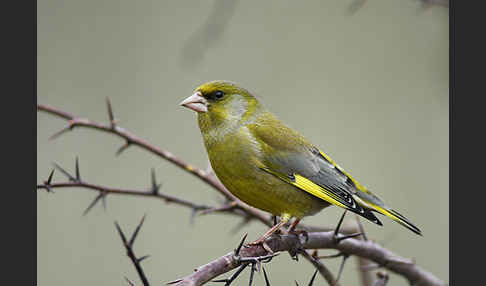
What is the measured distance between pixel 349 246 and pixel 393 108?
2896 millimetres

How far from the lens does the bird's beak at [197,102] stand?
3199mm

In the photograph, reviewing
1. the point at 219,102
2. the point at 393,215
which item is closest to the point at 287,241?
the point at 393,215

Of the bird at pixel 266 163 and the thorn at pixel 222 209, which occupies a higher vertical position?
the bird at pixel 266 163

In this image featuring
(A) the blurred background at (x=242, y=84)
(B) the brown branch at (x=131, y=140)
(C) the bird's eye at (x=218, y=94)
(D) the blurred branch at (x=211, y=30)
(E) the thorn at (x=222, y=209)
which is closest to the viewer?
(D) the blurred branch at (x=211, y=30)

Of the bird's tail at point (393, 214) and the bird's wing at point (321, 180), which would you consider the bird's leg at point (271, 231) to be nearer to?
the bird's wing at point (321, 180)

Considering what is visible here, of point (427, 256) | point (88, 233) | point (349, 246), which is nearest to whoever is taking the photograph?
point (349, 246)

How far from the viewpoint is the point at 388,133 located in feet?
17.3

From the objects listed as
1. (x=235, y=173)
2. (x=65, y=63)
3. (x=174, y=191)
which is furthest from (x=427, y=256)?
(x=65, y=63)

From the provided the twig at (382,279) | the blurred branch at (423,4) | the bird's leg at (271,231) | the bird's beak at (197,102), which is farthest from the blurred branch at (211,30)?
the twig at (382,279)

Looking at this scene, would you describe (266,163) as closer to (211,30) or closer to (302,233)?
(302,233)

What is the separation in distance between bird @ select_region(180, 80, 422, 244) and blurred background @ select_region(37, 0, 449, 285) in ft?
4.79

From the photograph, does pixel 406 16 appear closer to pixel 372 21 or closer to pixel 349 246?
pixel 372 21

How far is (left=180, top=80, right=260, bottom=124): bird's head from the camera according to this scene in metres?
3.28

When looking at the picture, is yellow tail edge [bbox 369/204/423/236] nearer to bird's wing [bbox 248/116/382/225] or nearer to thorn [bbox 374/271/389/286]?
bird's wing [bbox 248/116/382/225]
